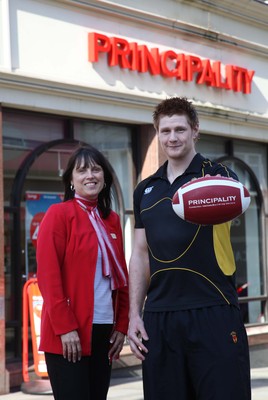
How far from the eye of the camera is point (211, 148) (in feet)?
41.2

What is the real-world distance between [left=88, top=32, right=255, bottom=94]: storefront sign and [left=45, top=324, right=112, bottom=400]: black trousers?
6.27 meters

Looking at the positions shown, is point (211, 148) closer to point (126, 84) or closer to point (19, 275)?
point (126, 84)

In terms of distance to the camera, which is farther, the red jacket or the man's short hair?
the red jacket

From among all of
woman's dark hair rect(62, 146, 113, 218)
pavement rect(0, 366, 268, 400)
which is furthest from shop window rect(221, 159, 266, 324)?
woman's dark hair rect(62, 146, 113, 218)

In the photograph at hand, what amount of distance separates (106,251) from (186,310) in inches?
31.8

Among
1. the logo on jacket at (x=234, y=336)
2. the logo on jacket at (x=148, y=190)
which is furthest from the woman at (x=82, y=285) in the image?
the logo on jacket at (x=234, y=336)

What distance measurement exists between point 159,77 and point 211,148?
5.81 feet

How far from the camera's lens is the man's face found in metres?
4.04

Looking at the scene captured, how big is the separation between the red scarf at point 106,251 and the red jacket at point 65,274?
0.07 m

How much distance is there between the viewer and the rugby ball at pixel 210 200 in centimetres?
383

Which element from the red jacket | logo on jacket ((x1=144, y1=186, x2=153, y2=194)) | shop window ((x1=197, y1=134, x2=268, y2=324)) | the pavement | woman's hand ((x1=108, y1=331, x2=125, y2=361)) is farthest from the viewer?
shop window ((x1=197, y1=134, x2=268, y2=324))

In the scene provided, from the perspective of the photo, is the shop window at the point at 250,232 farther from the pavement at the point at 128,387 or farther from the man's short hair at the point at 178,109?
the man's short hair at the point at 178,109

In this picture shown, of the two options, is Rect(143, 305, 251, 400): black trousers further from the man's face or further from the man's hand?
the man's face

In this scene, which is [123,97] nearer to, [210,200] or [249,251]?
[249,251]
